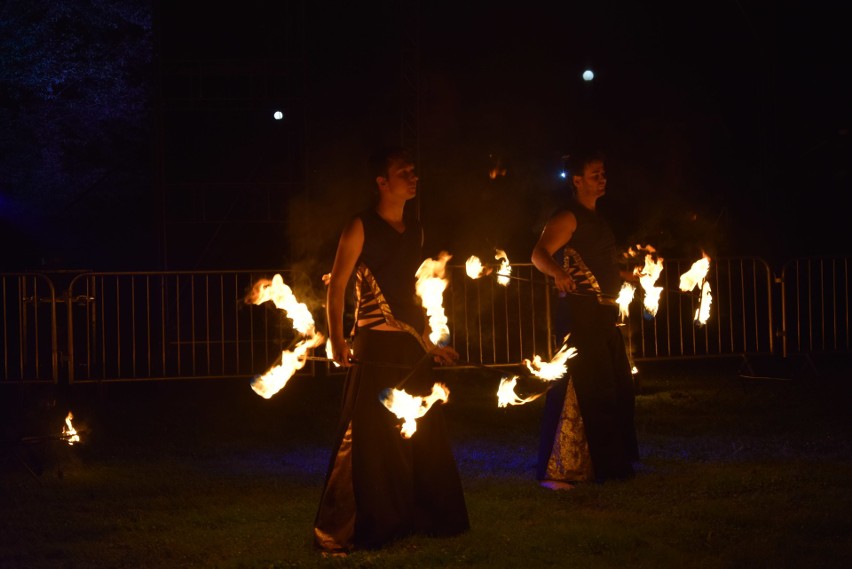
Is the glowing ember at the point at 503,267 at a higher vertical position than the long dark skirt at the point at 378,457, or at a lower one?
higher

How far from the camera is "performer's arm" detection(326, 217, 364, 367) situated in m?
5.22

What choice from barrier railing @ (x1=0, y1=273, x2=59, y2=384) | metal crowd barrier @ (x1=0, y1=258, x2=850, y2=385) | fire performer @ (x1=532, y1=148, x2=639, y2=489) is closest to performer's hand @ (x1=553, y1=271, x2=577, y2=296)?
fire performer @ (x1=532, y1=148, x2=639, y2=489)

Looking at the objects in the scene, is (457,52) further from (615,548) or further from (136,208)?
(615,548)

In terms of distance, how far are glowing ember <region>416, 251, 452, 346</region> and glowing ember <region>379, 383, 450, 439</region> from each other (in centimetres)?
37

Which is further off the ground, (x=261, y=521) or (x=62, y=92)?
(x=62, y=92)

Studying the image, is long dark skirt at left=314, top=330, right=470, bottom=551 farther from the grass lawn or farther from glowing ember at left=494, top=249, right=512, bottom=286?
glowing ember at left=494, top=249, right=512, bottom=286

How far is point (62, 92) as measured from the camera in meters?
16.8

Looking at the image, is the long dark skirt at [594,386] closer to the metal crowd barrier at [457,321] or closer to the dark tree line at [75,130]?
the metal crowd barrier at [457,321]

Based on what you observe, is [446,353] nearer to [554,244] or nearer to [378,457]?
[378,457]

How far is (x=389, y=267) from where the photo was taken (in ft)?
17.5

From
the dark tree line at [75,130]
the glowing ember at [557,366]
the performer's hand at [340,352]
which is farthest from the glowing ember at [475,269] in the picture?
the dark tree line at [75,130]

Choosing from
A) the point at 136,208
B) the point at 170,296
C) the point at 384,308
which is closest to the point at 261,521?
the point at 384,308

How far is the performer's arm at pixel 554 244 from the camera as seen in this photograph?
656cm

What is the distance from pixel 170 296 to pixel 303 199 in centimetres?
283
